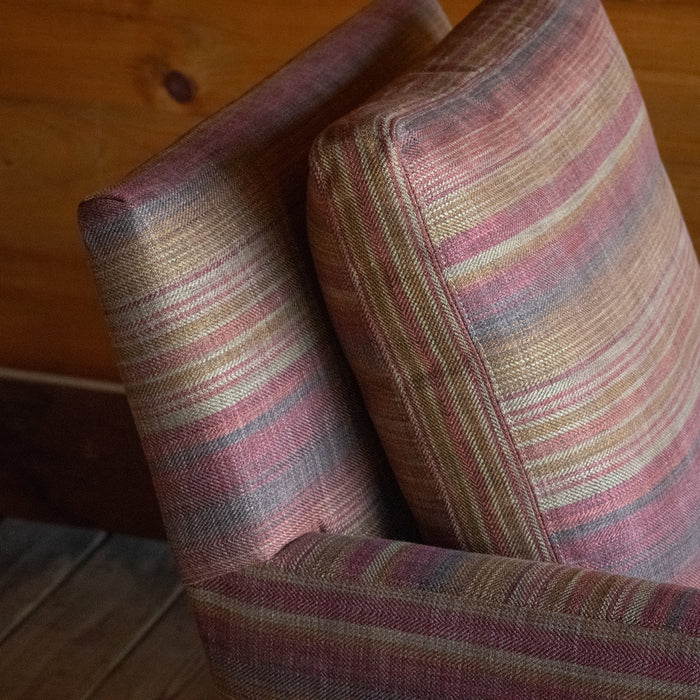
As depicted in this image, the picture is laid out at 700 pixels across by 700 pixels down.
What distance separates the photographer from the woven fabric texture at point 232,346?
2.26 feet

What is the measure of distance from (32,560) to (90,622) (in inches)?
7.8

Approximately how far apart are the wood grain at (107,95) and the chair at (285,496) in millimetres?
634

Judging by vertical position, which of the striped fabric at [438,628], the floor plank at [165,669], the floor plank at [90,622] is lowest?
the floor plank at [165,669]

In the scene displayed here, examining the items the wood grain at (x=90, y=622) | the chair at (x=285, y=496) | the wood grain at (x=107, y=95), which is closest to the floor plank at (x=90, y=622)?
the wood grain at (x=90, y=622)

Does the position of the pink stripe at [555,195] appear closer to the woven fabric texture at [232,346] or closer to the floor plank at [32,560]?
the woven fabric texture at [232,346]

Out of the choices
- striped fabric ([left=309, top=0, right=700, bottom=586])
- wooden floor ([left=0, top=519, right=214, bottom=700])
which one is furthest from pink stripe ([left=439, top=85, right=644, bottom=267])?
wooden floor ([left=0, top=519, right=214, bottom=700])

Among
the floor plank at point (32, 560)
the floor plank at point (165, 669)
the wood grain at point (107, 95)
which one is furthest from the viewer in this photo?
the floor plank at point (32, 560)

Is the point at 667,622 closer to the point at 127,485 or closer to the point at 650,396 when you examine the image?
the point at 650,396

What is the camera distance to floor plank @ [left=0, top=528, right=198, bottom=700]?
58.8 inches

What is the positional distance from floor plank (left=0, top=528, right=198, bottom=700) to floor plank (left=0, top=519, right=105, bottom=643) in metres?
0.01

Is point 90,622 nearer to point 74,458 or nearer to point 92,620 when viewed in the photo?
point 92,620

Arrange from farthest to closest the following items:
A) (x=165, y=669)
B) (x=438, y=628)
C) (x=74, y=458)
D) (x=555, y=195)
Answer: (x=74, y=458) < (x=165, y=669) < (x=555, y=195) < (x=438, y=628)

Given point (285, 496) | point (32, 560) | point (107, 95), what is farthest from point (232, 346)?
point (32, 560)

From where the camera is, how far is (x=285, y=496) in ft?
2.42
